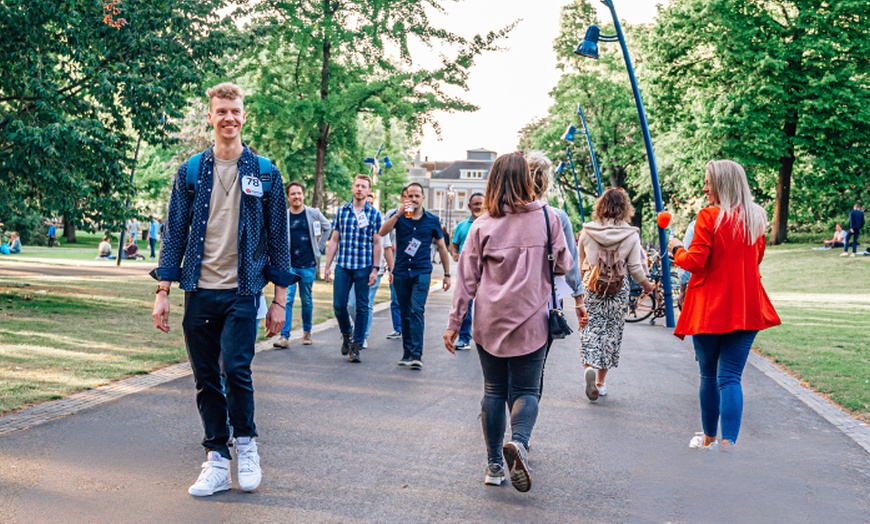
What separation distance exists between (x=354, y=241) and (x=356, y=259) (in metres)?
0.21

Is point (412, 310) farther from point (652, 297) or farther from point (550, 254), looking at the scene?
point (652, 297)

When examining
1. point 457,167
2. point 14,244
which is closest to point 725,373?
point 14,244

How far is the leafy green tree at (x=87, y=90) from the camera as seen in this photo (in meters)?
14.5

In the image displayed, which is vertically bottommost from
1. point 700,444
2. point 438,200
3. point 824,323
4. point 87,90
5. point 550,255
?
point 824,323

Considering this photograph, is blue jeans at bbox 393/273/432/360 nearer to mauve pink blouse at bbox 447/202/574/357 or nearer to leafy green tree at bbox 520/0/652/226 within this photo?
mauve pink blouse at bbox 447/202/574/357

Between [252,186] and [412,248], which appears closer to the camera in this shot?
[252,186]

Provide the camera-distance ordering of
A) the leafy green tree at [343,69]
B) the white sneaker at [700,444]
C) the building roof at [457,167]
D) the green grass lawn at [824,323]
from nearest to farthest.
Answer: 1. the white sneaker at [700,444]
2. the green grass lawn at [824,323]
3. the leafy green tree at [343,69]
4. the building roof at [457,167]

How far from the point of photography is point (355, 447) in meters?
5.91

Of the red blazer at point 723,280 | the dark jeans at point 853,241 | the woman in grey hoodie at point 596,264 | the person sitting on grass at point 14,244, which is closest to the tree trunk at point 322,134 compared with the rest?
the woman in grey hoodie at point 596,264

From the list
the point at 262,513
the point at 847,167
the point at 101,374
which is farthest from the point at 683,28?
the point at 262,513

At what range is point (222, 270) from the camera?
190 inches

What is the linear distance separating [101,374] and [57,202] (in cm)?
812

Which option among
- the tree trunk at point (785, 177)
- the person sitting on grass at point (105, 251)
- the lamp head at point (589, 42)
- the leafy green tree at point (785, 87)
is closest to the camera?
the lamp head at point (589, 42)

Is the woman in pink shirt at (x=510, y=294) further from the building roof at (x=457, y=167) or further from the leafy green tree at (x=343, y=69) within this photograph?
the building roof at (x=457, y=167)
